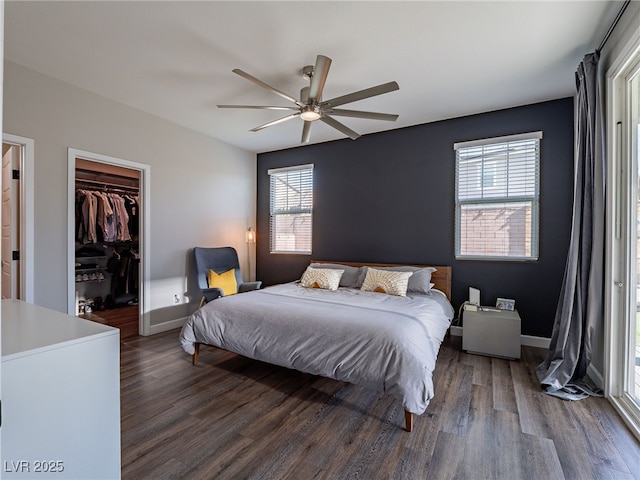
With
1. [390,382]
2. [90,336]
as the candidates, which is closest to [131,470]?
[90,336]

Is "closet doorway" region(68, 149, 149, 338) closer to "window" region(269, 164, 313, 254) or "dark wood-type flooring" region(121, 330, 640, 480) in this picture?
"dark wood-type flooring" region(121, 330, 640, 480)

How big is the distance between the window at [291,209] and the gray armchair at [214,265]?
2.82 ft

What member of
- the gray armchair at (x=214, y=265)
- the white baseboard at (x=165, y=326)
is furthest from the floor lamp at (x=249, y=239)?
the white baseboard at (x=165, y=326)

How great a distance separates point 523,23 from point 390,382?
2.68 metres

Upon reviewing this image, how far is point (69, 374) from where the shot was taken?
Answer: 1.31 meters

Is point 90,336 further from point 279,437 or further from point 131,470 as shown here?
point 279,437

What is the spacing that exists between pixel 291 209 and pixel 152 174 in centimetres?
208

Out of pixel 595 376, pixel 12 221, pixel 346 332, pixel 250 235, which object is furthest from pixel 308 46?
pixel 595 376

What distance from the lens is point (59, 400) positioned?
1.29 metres

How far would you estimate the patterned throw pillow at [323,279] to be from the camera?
3.99 m

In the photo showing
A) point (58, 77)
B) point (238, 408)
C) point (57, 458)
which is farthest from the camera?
point (58, 77)

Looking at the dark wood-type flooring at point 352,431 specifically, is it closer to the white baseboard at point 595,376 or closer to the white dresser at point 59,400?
the white baseboard at point 595,376

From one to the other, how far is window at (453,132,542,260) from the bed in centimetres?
88

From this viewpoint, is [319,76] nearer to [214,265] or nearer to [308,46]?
[308,46]
